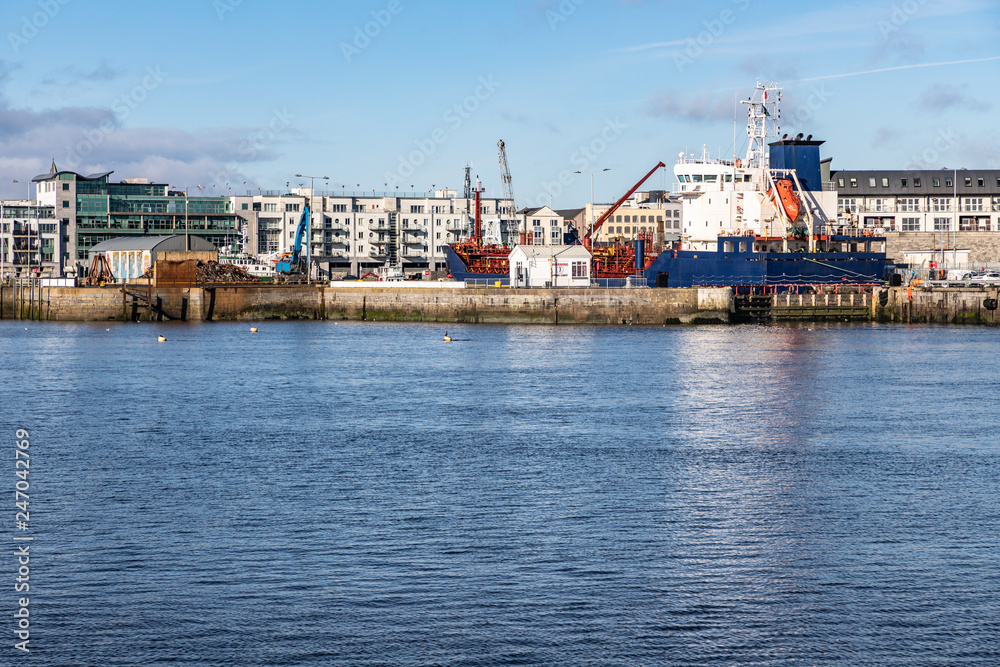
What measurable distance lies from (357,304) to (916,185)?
82663 mm

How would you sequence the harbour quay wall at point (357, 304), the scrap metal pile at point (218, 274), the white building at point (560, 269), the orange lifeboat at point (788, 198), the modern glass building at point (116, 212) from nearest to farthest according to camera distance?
the harbour quay wall at point (357, 304) < the orange lifeboat at point (788, 198) < the white building at point (560, 269) < the scrap metal pile at point (218, 274) < the modern glass building at point (116, 212)

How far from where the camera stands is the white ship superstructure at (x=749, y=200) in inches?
3884

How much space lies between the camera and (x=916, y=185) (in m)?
147

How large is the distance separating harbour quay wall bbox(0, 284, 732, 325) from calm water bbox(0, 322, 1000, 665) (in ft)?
133

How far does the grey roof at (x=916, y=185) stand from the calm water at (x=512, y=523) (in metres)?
97.5

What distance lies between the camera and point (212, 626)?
19031 mm

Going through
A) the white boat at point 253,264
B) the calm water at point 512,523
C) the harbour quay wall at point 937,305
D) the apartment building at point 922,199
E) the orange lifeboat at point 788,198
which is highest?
the apartment building at point 922,199

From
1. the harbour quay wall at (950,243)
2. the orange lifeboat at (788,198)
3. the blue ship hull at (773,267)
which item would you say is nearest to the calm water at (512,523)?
the blue ship hull at (773,267)

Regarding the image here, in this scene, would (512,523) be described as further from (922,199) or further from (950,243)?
(922,199)

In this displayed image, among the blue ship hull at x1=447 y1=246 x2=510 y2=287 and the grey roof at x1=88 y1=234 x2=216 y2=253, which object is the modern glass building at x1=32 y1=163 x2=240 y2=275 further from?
the blue ship hull at x1=447 y1=246 x2=510 y2=287

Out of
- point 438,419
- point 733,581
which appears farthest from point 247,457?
point 733,581

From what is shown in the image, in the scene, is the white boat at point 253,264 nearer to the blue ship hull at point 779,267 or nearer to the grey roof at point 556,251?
the grey roof at point 556,251

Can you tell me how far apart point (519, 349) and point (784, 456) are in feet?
140

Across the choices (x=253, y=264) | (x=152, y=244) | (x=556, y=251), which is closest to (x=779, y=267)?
(x=556, y=251)
